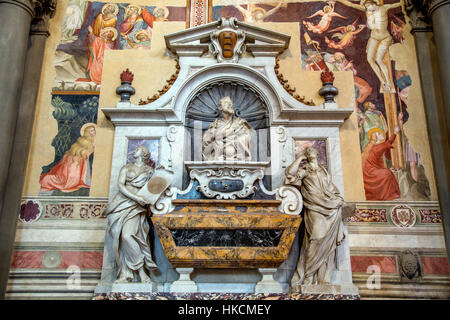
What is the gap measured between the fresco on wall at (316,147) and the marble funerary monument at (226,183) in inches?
3.1

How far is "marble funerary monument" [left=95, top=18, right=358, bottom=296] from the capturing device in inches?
223

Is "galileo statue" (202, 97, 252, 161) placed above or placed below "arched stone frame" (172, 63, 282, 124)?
below

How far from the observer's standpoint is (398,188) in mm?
6742

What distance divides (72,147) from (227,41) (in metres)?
2.98

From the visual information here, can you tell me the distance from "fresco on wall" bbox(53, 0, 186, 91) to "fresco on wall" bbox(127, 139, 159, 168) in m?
1.21

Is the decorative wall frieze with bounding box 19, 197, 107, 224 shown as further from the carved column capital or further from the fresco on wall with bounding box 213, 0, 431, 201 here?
the fresco on wall with bounding box 213, 0, 431, 201

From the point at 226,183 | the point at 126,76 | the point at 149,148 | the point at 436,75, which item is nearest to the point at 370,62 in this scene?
the point at 436,75

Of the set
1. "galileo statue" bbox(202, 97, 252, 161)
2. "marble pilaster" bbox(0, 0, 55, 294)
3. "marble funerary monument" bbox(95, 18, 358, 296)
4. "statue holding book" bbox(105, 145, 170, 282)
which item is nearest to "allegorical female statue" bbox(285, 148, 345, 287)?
"marble funerary monument" bbox(95, 18, 358, 296)

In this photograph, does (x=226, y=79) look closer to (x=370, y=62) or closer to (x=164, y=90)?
(x=164, y=90)

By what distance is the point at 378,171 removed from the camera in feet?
22.4

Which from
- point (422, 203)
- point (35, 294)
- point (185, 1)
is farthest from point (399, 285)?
point (185, 1)

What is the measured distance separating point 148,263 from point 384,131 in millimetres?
4117

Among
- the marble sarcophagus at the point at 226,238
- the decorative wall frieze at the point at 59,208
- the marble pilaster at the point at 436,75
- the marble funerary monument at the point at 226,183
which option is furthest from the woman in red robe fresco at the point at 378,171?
the decorative wall frieze at the point at 59,208
